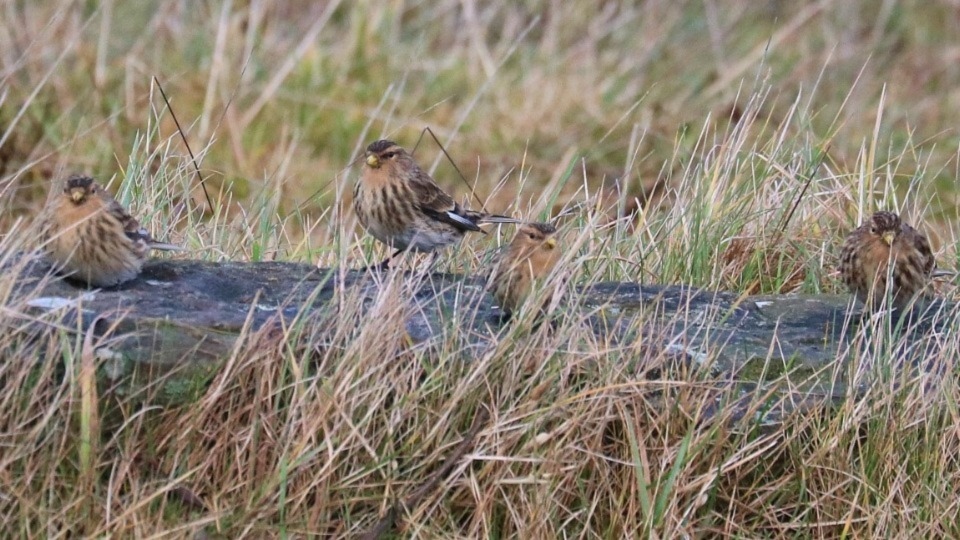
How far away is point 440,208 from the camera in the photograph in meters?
6.09

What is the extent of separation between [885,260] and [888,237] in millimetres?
142

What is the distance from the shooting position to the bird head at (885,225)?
5.69 meters

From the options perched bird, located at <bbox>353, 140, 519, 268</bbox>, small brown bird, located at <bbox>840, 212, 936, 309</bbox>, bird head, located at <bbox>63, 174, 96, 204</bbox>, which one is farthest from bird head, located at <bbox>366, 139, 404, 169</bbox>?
small brown bird, located at <bbox>840, 212, 936, 309</bbox>

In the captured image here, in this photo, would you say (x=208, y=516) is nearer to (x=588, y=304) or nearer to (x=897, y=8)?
(x=588, y=304)

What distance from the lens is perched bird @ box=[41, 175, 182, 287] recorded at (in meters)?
4.93

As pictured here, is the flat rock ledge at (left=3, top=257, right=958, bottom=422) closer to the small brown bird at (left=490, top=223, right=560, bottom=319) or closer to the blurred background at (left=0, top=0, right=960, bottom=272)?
the small brown bird at (left=490, top=223, right=560, bottom=319)

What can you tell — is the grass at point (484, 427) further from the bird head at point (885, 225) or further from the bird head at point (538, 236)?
the bird head at point (885, 225)

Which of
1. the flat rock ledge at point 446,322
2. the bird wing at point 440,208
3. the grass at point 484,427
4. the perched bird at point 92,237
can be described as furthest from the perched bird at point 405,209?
the perched bird at point 92,237

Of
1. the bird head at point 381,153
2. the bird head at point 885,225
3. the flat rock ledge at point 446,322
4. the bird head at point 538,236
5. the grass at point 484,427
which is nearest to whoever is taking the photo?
the grass at point 484,427

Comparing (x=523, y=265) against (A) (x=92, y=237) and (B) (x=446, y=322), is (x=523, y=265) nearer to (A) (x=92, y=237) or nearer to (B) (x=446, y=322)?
(B) (x=446, y=322)

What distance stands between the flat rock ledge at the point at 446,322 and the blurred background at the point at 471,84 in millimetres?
3828

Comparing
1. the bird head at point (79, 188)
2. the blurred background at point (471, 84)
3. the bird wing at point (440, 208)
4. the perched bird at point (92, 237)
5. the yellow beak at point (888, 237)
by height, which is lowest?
the blurred background at point (471, 84)

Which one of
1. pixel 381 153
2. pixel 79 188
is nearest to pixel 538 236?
pixel 381 153

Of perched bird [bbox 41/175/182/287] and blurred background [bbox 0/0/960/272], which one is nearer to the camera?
perched bird [bbox 41/175/182/287]
